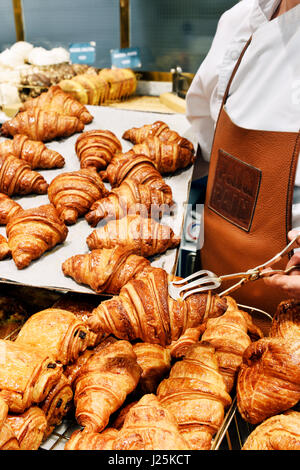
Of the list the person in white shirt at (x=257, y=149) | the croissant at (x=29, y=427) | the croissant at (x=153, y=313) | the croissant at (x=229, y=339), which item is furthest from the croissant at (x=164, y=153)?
the croissant at (x=29, y=427)

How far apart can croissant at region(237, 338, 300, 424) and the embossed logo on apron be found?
82cm

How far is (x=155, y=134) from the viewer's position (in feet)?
8.66

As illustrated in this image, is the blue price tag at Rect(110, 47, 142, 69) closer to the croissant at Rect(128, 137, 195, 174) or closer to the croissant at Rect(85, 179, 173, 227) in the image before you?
the croissant at Rect(128, 137, 195, 174)

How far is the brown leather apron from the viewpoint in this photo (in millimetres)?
1640

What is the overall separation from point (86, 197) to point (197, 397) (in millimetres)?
1193

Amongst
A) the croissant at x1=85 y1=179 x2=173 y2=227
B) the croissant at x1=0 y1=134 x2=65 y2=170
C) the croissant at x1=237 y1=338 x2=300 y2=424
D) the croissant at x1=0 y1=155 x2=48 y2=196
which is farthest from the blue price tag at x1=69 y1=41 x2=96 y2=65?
the croissant at x1=237 y1=338 x2=300 y2=424

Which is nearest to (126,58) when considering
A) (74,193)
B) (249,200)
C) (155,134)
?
(155,134)

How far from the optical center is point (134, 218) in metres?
1.78

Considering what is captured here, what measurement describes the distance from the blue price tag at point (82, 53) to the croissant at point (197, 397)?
10.8ft

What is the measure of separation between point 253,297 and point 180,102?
87.3 inches

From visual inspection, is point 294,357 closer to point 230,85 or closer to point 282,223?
point 282,223

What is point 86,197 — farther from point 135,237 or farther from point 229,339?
point 229,339

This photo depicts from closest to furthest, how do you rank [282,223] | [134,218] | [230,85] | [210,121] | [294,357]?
[294,357], [282,223], [134,218], [230,85], [210,121]

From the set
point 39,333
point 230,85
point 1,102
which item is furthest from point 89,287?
point 1,102
